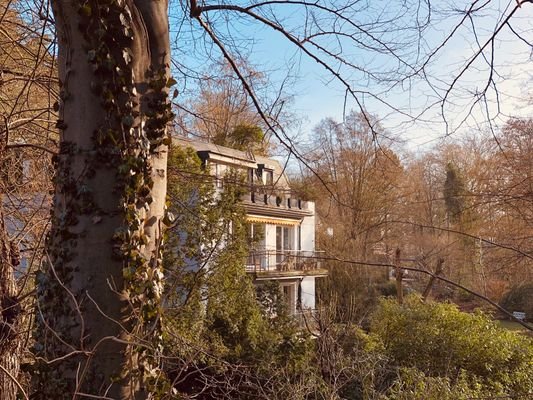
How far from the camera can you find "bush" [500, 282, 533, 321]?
833 inches

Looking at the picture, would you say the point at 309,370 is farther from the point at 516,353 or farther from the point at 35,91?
the point at 35,91

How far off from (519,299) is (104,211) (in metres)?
23.9

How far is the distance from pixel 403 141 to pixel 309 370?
16.8 ft

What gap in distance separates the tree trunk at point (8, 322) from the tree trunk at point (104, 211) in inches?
64.6

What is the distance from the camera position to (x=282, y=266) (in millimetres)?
19172

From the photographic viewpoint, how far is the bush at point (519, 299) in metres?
21.2

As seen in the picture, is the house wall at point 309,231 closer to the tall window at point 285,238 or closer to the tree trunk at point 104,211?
the tall window at point 285,238

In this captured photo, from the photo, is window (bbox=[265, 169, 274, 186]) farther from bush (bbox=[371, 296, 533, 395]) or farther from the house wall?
bush (bbox=[371, 296, 533, 395])

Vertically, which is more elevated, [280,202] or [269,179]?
[280,202]

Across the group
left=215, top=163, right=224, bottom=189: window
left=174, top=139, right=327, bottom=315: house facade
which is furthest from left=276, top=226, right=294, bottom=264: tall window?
left=215, top=163, right=224, bottom=189: window

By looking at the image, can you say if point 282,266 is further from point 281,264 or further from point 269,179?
point 269,179

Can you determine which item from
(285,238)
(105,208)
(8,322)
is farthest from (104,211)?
(285,238)

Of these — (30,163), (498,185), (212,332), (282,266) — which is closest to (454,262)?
(282,266)

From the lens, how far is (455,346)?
33.0 feet
